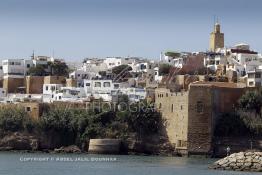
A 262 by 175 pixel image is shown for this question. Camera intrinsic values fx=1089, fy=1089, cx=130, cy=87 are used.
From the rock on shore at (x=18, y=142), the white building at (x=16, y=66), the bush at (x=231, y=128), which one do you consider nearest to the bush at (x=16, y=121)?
the rock on shore at (x=18, y=142)

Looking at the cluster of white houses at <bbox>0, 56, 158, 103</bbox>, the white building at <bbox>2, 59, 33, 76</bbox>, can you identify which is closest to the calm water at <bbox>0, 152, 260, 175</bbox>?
the cluster of white houses at <bbox>0, 56, 158, 103</bbox>

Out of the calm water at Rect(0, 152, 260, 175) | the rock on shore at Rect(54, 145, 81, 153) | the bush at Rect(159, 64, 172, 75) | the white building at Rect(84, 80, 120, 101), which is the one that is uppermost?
the bush at Rect(159, 64, 172, 75)

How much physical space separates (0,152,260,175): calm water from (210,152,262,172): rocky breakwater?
780 millimetres

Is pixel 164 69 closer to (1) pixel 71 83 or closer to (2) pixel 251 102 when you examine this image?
(1) pixel 71 83

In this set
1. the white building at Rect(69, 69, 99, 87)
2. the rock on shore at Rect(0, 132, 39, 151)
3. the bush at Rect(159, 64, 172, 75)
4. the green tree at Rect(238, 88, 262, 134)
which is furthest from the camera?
the white building at Rect(69, 69, 99, 87)

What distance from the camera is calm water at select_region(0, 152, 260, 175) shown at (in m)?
45.5

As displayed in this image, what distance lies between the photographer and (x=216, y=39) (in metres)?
84.2

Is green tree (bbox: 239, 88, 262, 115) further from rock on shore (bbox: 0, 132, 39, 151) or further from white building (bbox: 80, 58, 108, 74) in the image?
white building (bbox: 80, 58, 108, 74)

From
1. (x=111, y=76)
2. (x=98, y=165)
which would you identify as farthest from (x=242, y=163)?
(x=111, y=76)

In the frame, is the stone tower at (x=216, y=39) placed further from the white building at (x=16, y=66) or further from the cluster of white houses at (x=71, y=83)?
the white building at (x=16, y=66)

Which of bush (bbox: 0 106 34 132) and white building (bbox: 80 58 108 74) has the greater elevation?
white building (bbox: 80 58 108 74)

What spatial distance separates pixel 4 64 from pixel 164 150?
2331 centimetres

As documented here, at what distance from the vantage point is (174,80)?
69312 mm

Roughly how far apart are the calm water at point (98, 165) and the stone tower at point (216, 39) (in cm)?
2791
